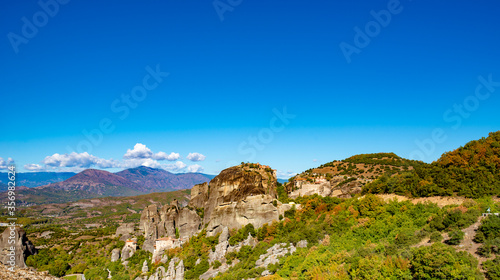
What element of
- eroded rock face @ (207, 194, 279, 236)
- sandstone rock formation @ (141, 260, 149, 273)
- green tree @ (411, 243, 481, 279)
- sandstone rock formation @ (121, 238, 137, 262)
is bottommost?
sandstone rock formation @ (141, 260, 149, 273)

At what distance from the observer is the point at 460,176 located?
104 ft

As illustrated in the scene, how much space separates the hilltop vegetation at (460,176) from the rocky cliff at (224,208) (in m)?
16.2

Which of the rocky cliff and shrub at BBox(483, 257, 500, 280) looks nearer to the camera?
shrub at BBox(483, 257, 500, 280)

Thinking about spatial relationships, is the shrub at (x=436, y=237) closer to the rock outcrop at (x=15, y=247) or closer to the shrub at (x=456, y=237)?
the shrub at (x=456, y=237)

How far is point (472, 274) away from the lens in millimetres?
17000

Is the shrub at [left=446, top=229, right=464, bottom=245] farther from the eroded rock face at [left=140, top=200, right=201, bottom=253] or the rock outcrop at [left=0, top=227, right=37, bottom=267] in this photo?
the rock outcrop at [left=0, top=227, right=37, bottom=267]

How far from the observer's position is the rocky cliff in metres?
43.9

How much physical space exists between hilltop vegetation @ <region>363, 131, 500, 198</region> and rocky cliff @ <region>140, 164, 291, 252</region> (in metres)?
16.2

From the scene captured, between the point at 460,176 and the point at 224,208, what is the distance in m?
29.8

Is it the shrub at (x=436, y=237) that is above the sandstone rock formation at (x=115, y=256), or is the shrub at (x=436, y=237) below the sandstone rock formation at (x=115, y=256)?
above

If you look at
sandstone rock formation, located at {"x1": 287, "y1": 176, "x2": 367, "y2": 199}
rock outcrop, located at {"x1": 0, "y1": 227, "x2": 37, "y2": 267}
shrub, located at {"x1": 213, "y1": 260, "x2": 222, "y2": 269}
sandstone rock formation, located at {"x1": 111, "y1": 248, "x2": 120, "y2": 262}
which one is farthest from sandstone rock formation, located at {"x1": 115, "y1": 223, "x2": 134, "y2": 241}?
sandstone rock formation, located at {"x1": 287, "y1": 176, "x2": 367, "y2": 199}

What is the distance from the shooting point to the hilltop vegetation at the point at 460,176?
29.6 metres

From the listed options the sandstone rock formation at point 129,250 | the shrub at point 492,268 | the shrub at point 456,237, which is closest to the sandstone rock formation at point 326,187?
the shrub at point 456,237

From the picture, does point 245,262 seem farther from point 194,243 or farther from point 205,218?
point 205,218
